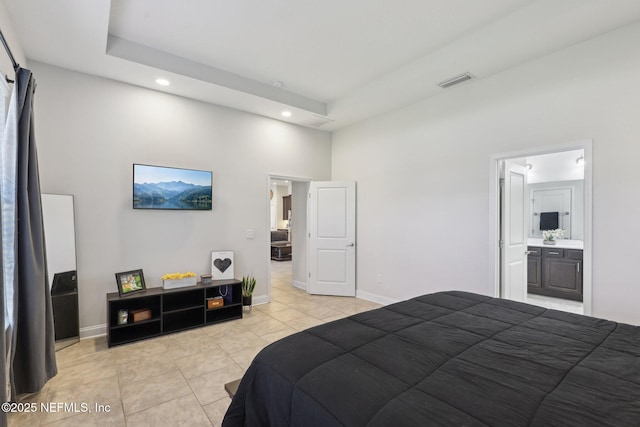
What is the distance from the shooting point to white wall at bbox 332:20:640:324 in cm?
269

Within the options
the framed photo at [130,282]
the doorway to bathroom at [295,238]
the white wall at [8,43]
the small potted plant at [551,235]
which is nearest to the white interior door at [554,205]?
the small potted plant at [551,235]

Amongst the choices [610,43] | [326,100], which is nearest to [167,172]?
[326,100]

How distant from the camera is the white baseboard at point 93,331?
11.0 feet

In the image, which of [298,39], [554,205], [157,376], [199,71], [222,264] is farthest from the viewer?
[554,205]

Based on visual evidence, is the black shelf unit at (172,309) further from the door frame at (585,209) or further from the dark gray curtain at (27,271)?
the door frame at (585,209)

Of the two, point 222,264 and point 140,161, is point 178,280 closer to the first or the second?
point 222,264

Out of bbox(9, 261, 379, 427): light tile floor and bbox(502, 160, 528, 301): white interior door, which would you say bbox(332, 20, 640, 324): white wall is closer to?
bbox(502, 160, 528, 301): white interior door

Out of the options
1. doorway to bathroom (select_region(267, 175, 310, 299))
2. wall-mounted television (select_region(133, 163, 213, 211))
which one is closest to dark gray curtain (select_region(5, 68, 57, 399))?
wall-mounted television (select_region(133, 163, 213, 211))

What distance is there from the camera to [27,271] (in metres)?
2.16

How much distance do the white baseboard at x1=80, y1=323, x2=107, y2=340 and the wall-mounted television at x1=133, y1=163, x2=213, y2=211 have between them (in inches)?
55.2

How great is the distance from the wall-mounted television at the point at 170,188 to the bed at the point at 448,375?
2.91 meters

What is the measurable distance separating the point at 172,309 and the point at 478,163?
4.05 metres

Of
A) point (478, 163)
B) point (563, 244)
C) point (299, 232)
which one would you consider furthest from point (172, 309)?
point (563, 244)

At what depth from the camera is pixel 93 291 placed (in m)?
3.40
